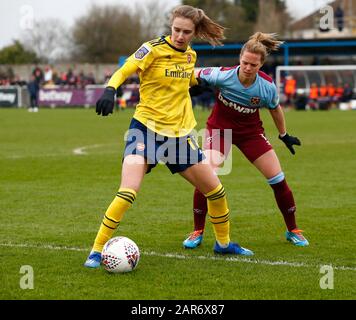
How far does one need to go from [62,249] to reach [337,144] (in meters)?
13.5

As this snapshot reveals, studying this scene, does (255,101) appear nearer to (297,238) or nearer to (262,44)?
(262,44)

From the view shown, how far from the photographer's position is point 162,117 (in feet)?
23.9

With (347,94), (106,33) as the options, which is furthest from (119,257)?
(106,33)

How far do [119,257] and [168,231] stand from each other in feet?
7.25

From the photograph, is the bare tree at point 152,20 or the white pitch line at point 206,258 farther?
the bare tree at point 152,20

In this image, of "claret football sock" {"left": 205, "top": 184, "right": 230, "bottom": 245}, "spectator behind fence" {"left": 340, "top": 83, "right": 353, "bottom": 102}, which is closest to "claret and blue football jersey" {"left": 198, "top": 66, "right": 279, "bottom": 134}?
"claret football sock" {"left": 205, "top": 184, "right": 230, "bottom": 245}

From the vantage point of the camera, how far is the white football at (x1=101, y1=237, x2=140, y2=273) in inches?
272

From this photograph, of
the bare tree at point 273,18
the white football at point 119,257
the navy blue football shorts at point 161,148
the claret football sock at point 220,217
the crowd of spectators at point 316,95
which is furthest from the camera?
the bare tree at point 273,18

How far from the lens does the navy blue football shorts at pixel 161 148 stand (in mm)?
7254

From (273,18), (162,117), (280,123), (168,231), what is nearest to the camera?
(162,117)

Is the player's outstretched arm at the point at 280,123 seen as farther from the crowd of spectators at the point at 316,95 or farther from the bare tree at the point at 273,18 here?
the bare tree at the point at 273,18

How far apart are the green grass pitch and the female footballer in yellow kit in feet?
2.09

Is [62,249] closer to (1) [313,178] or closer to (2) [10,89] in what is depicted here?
(1) [313,178]

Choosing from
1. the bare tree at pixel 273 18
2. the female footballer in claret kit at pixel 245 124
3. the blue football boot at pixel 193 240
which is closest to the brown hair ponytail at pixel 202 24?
the female footballer in claret kit at pixel 245 124
